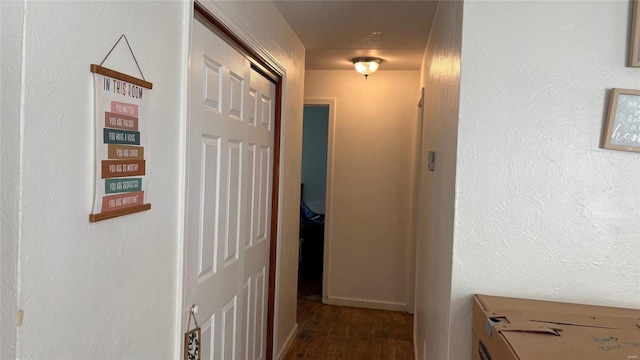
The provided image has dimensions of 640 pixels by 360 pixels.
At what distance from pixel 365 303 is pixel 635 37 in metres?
3.29

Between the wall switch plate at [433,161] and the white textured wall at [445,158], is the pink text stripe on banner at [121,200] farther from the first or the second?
the wall switch plate at [433,161]

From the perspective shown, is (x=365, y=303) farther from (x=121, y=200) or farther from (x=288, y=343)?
(x=121, y=200)

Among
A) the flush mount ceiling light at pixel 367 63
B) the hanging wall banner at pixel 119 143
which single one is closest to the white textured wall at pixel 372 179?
the flush mount ceiling light at pixel 367 63

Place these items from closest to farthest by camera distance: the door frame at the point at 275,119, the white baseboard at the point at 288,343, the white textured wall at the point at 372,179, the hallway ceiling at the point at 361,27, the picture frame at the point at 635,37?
the picture frame at the point at 635,37 → the door frame at the point at 275,119 → the hallway ceiling at the point at 361,27 → the white baseboard at the point at 288,343 → the white textured wall at the point at 372,179

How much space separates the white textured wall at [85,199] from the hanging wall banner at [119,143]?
3 cm

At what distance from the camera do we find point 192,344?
1.53m

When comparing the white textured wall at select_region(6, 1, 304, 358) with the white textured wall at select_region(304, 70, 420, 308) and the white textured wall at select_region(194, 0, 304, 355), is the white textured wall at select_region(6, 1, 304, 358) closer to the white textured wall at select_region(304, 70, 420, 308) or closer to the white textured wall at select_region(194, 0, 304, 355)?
the white textured wall at select_region(194, 0, 304, 355)

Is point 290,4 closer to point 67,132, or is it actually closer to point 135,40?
point 135,40

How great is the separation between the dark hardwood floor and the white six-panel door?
0.70m

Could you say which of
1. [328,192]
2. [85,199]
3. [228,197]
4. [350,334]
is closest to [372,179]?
[328,192]

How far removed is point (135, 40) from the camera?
45.5 inches

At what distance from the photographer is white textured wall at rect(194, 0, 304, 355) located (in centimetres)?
224

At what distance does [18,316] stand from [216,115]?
1041mm

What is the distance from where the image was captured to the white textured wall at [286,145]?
224 centimetres
